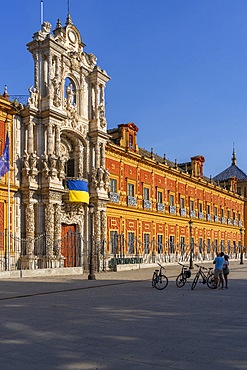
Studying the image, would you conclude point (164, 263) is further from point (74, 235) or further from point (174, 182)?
point (74, 235)

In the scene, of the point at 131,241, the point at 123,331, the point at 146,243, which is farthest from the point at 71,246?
the point at 123,331

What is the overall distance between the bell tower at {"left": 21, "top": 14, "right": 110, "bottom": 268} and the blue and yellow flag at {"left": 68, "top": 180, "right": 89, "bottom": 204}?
0.37m

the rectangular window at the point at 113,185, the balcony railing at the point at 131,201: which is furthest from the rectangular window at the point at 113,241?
the rectangular window at the point at 113,185

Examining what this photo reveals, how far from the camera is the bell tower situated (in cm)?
2611

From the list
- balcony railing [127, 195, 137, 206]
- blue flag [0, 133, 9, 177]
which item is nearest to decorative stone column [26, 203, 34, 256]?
blue flag [0, 133, 9, 177]

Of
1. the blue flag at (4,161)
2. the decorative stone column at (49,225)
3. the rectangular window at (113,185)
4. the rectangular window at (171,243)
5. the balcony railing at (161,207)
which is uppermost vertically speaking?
the blue flag at (4,161)

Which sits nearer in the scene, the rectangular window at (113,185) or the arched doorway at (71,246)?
the arched doorway at (71,246)

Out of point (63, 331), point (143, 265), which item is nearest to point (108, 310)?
point (63, 331)

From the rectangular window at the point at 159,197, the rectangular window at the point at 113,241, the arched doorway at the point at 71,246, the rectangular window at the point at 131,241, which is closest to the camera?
the arched doorway at the point at 71,246

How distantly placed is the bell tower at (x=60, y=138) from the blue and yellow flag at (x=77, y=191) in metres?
0.37

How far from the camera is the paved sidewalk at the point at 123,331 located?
22.3ft

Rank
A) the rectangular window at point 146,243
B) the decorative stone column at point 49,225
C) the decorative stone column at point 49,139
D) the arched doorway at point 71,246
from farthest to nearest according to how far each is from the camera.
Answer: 1. the rectangular window at point 146,243
2. the arched doorway at point 71,246
3. the decorative stone column at point 49,139
4. the decorative stone column at point 49,225

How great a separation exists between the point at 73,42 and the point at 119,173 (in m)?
10.4

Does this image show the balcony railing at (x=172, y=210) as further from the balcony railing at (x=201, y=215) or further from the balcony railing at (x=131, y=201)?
the balcony railing at (x=131, y=201)
